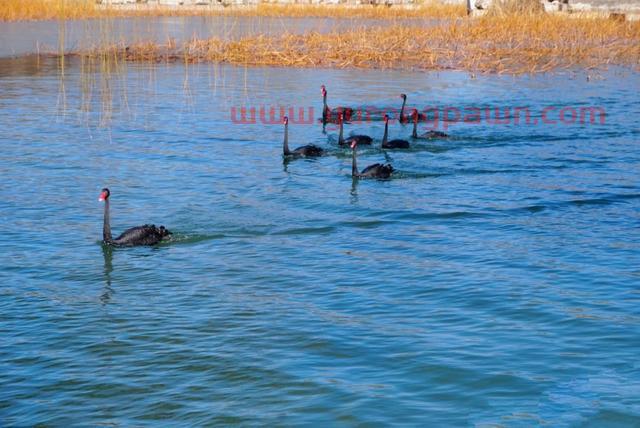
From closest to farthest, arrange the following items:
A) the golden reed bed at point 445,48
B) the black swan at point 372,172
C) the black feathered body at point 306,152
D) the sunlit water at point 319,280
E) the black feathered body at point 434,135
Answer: the sunlit water at point 319,280, the black swan at point 372,172, the black feathered body at point 306,152, the black feathered body at point 434,135, the golden reed bed at point 445,48

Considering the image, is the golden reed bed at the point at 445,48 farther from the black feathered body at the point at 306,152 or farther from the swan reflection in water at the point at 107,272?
the swan reflection in water at the point at 107,272

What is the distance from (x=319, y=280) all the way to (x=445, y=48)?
25242 millimetres

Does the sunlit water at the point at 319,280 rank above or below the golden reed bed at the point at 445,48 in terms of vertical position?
below

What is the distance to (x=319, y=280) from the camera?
12.4 metres

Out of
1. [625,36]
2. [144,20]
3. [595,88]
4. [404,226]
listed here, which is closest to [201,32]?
[144,20]

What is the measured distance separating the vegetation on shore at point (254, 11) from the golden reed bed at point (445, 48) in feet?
32.7

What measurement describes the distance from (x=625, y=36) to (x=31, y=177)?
25964 millimetres

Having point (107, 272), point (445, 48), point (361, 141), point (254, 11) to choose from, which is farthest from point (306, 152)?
point (254, 11)

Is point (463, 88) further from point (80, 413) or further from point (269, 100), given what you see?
point (80, 413)

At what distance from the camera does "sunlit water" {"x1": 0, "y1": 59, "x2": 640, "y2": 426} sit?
9039mm

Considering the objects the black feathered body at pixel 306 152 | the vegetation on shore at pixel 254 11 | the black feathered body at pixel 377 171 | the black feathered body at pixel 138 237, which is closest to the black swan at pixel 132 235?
the black feathered body at pixel 138 237

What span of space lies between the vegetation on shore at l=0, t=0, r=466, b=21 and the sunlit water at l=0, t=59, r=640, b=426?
2791cm

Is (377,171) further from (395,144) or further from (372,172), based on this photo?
(395,144)

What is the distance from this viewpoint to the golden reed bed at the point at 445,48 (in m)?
34.5
